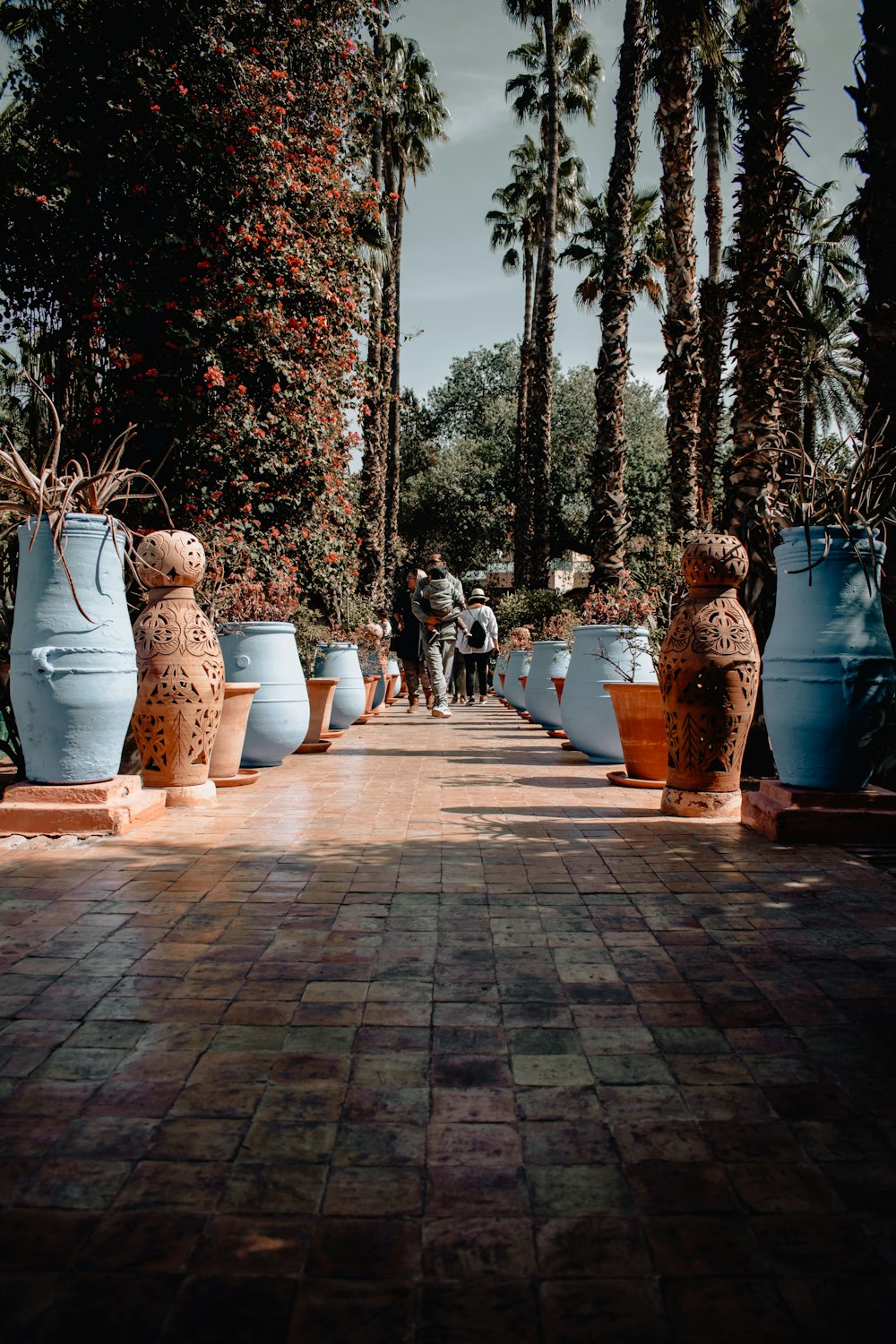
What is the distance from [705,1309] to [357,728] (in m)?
10.3

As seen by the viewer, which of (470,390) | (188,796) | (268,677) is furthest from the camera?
(470,390)

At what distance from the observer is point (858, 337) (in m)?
5.32

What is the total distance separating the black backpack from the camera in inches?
676

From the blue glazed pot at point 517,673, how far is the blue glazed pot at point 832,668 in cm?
898

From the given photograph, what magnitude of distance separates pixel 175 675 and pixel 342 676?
5318mm

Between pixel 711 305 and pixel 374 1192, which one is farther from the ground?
pixel 711 305

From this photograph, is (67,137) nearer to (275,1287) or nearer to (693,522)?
(693,522)

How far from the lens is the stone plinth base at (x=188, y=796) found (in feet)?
18.0

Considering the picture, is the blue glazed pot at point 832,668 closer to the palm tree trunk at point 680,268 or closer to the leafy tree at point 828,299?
the palm tree trunk at point 680,268

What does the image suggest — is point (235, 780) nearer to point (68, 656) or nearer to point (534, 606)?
point (68, 656)

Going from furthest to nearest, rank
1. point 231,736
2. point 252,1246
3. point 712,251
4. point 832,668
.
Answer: point 712,251, point 231,736, point 832,668, point 252,1246

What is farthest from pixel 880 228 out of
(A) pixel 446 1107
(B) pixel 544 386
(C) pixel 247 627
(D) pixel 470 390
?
(D) pixel 470 390

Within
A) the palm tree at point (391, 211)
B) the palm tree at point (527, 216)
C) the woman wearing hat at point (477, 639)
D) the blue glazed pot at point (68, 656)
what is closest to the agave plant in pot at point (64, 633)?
the blue glazed pot at point (68, 656)

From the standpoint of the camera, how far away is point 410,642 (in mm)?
14203
